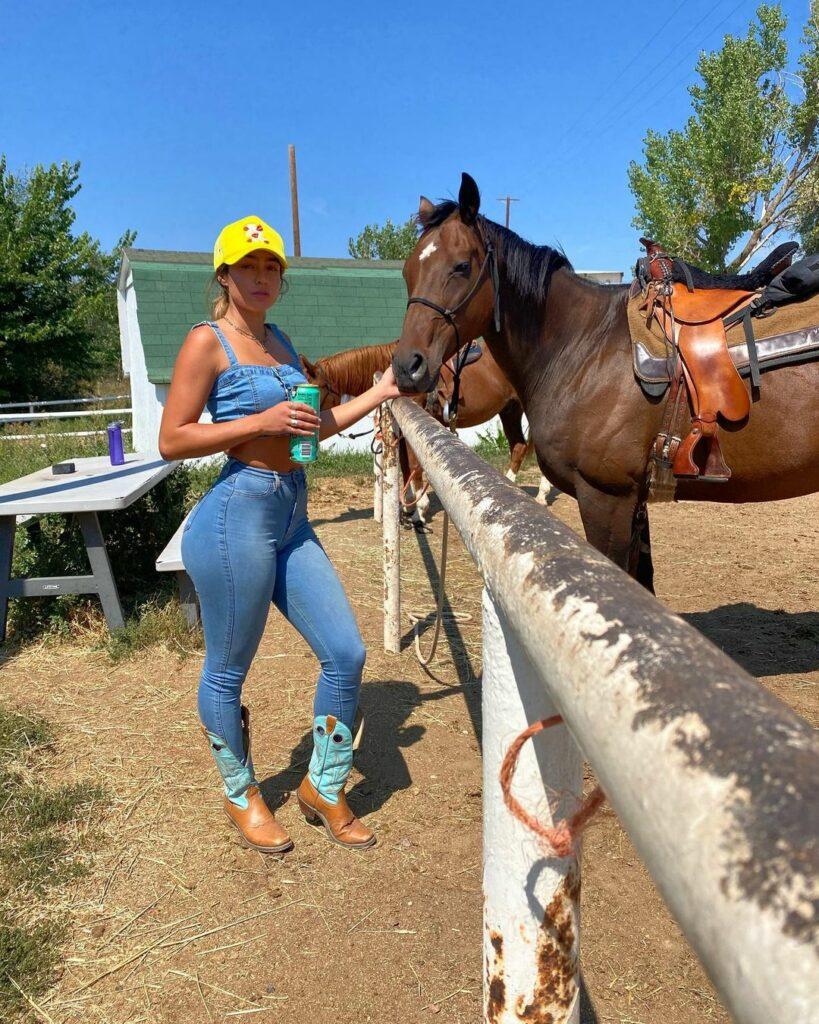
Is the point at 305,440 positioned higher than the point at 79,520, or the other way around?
the point at 305,440

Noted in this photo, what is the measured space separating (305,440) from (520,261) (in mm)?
1935

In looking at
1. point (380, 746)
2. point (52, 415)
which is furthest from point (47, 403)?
point (380, 746)

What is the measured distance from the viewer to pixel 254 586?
2.27 meters

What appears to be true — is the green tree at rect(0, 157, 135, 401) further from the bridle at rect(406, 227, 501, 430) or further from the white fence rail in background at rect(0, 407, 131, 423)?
the bridle at rect(406, 227, 501, 430)

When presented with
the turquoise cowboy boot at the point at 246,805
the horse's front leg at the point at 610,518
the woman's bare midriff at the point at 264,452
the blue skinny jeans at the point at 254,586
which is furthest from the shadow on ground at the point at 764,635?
the woman's bare midriff at the point at 264,452

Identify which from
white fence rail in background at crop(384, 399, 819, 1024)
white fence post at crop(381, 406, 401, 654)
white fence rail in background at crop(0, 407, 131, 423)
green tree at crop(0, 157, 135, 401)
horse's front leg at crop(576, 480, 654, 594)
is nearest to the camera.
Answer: white fence rail in background at crop(384, 399, 819, 1024)

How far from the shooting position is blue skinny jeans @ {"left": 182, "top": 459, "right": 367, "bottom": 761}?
2.24m

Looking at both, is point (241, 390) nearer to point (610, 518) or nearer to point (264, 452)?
point (264, 452)

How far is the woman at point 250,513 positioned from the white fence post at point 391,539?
5.49 feet

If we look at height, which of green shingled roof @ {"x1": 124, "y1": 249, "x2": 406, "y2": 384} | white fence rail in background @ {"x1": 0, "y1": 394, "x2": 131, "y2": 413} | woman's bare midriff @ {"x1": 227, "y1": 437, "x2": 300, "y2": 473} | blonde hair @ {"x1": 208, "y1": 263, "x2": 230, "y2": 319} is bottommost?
woman's bare midriff @ {"x1": 227, "y1": 437, "x2": 300, "y2": 473}

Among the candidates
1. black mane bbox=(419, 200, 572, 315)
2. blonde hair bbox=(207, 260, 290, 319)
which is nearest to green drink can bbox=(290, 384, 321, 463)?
blonde hair bbox=(207, 260, 290, 319)

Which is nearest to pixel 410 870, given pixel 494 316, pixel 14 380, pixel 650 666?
pixel 650 666

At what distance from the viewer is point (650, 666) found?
487 mm

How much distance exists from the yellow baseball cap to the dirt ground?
203cm
